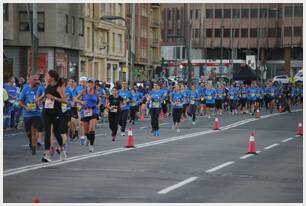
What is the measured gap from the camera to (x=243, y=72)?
282ft

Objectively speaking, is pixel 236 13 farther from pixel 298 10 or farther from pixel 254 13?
pixel 298 10

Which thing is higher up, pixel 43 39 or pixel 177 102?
pixel 43 39

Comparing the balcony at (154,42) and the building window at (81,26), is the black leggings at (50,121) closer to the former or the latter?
the building window at (81,26)

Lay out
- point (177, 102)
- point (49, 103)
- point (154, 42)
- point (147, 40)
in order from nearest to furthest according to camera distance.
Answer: point (49, 103) < point (177, 102) < point (147, 40) < point (154, 42)

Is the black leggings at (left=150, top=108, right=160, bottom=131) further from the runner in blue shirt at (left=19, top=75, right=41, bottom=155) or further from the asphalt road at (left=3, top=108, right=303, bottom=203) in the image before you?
the runner in blue shirt at (left=19, top=75, right=41, bottom=155)

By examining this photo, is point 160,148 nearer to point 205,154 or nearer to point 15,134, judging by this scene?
point 205,154

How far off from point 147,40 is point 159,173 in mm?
94792

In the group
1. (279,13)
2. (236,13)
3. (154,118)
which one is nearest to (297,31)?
(279,13)

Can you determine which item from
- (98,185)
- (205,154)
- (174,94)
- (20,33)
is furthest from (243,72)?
(98,185)

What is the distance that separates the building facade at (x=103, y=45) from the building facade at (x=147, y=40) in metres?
14.7

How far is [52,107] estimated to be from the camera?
63.0 ft

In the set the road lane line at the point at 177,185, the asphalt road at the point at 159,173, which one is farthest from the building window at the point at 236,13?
the road lane line at the point at 177,185

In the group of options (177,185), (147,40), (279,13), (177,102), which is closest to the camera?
(177,185)

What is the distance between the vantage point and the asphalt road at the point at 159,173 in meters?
13.6
